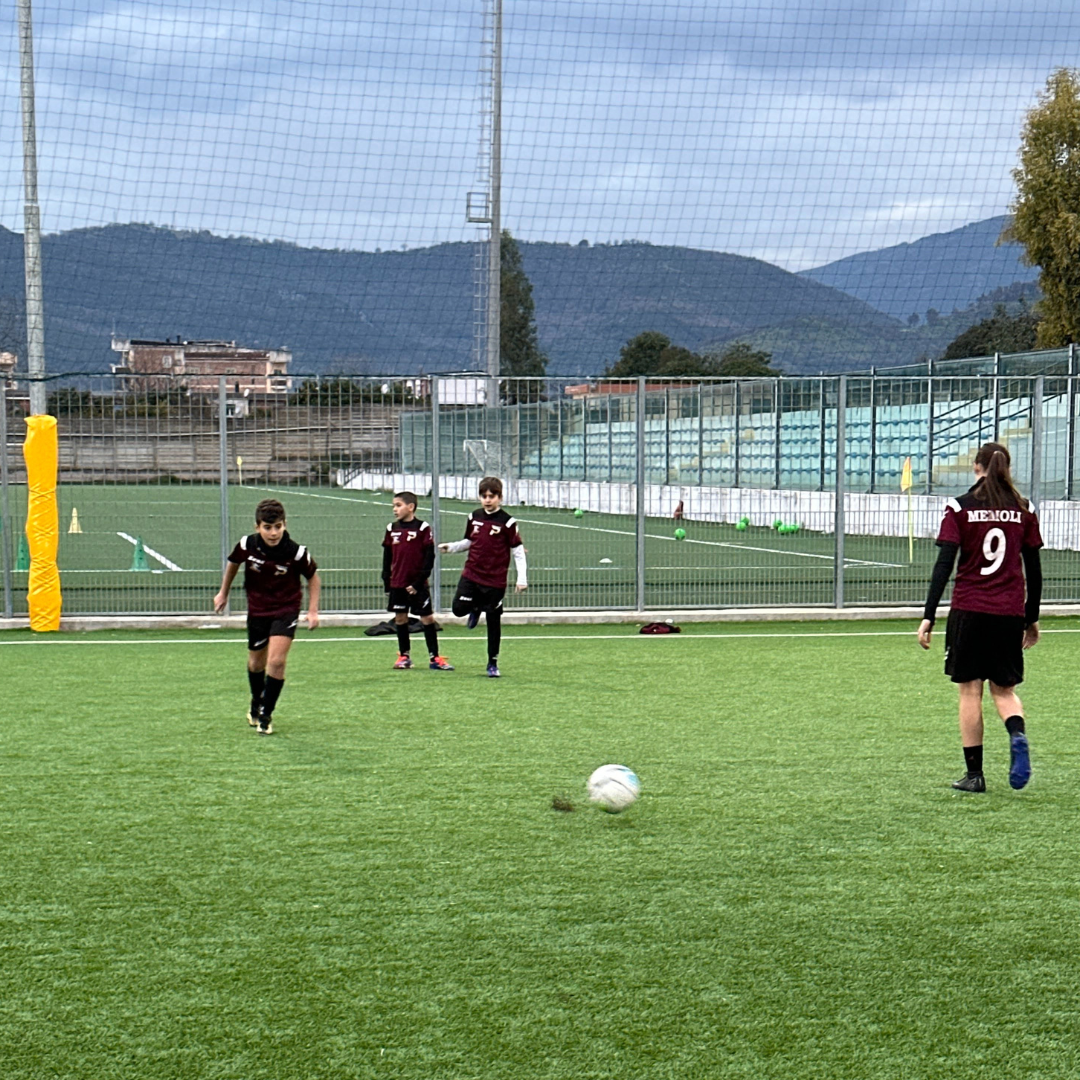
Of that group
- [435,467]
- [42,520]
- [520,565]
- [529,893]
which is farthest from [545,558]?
[529,893]

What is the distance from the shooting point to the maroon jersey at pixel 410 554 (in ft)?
40.3

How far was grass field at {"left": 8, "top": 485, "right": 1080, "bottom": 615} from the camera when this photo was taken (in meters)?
15.7

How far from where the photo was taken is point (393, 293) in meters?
30.3

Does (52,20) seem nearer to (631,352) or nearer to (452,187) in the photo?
(452,187)

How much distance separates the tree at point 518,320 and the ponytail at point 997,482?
87.7 m

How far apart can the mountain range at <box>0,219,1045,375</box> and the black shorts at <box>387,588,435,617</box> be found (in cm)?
1247

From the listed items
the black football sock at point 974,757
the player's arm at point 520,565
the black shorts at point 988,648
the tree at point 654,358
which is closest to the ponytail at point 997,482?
the black shorts at point 988,648

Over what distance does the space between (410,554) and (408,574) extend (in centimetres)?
17

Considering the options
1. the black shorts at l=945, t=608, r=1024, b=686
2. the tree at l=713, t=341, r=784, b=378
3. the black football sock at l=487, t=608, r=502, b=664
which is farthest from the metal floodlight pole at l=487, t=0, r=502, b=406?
the tree at l=713, t=341, r=784, b=378

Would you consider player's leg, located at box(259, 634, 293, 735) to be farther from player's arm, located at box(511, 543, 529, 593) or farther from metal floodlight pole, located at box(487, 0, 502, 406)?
metal floodlight pole, located at box(487, 0, 502, 406)

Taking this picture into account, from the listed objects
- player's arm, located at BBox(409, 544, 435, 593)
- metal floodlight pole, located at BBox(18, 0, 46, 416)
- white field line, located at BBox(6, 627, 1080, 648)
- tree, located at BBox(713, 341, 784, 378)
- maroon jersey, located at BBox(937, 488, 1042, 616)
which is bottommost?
white field line, located at BBox(6, 627, 1080, 648)

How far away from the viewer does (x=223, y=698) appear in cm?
1084

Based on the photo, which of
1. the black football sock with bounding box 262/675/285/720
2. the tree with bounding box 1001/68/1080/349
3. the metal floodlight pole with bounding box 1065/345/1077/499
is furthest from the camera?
the tree with bounding box 1001/68/1080/349

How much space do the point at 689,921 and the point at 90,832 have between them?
297 centimetres
